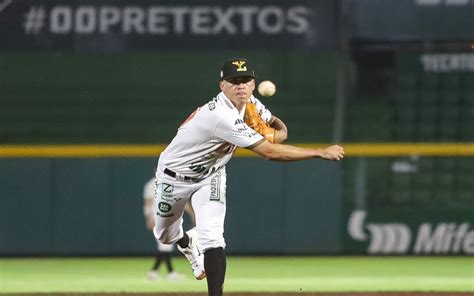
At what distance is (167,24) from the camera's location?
15.6 m

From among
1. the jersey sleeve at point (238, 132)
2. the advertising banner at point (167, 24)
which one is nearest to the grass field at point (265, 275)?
the advertising banner at point (167, 24)

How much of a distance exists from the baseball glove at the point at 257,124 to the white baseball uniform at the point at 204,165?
0.44ft

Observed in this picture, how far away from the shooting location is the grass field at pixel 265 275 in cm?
1216

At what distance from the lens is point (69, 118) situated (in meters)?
16.2

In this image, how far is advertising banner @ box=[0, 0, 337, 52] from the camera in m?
15.6

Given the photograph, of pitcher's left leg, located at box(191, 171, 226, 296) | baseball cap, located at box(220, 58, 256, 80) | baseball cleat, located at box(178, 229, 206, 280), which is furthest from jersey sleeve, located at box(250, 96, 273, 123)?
baseball cleat, located at box(178, 229, 206, 280)

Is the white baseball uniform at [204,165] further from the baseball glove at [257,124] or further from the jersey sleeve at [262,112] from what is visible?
the baseball glove at [257,124]

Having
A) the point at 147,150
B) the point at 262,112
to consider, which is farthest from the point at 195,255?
the point at 147,150

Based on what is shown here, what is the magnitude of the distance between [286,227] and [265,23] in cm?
252

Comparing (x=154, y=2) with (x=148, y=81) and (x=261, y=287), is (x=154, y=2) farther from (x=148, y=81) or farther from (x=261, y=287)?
(x=261, y=287)

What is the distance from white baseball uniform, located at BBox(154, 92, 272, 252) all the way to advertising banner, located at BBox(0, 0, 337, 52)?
660 centimetres

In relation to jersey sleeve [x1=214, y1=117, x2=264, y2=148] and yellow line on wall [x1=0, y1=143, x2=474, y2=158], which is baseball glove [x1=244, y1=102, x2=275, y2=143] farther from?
yellow line on wall [x1=0, y1=143, x2=474, y2=158]

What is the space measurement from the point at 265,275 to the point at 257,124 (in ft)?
16.7

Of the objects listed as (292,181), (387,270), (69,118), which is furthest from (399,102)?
(69,118)
